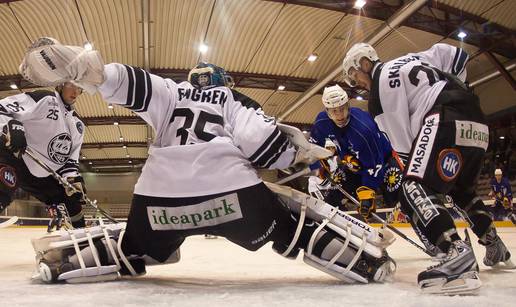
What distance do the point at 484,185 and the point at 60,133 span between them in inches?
492

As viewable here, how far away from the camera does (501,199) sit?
762 cm

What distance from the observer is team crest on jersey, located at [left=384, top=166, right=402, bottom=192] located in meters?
3.29

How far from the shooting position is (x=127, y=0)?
26.8 feet

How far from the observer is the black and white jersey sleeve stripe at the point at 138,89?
151 cm

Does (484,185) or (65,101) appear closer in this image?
(65,101)

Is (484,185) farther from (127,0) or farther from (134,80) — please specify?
(134,80)

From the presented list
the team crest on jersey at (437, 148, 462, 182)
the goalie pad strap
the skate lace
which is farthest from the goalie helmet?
the skate lace

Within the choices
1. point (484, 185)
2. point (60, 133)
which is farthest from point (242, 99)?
point (484, 185)

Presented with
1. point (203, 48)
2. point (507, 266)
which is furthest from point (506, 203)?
point (203, 48)

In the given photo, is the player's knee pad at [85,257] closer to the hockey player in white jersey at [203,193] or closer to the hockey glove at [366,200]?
the hockey player in white jersey at [203,193]

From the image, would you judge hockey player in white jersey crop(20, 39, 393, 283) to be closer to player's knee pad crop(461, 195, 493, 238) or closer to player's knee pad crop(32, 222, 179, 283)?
player's knee pad crop(32, 222, 179, 283)

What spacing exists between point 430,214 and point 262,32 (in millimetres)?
8158

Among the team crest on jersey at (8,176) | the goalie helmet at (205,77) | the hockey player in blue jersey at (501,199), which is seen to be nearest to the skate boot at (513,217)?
the hockey player in blue jersey at (501,199)

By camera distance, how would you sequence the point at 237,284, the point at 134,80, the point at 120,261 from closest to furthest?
the point at 134,80 → the point at 237,284 → the point at 120,261
